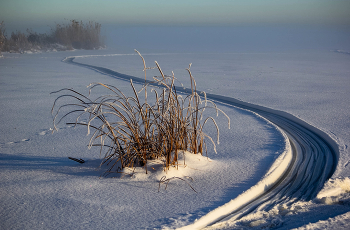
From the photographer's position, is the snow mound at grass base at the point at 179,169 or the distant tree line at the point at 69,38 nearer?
the snow mound at grass base at the point at 179,169

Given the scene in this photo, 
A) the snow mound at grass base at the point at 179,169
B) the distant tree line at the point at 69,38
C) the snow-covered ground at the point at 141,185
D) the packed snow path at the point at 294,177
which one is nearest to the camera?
the snow-covered ground at the point at 141,185

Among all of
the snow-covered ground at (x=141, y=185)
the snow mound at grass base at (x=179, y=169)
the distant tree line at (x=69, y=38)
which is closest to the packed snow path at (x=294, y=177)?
the snow-covered ground at (x=141, y=185)

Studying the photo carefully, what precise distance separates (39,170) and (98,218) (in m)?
0.76

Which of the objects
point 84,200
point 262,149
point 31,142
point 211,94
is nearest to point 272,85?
point 211,94

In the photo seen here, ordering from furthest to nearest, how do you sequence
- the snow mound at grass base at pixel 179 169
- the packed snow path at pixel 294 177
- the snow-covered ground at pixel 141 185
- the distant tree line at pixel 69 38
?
the distant tree line at pixel 69 38, the snow mound at grass base at pixel 179 169, the packed snow path at pixel 294 177, the snow-covered ground at pixel 141 185

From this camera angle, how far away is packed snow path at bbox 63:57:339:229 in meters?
1.58

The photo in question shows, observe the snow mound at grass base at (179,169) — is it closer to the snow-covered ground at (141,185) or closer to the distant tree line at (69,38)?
the snow-covered ground at (141,185)

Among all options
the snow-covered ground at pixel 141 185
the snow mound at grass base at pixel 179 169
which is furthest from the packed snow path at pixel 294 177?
the snow mound at grass base at pixel 179 169

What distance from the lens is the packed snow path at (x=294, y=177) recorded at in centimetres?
158

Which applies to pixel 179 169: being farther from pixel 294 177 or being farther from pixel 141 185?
pixel 294 177

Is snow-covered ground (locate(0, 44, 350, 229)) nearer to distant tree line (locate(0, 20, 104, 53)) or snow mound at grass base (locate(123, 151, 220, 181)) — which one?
snow mound at grass base (locate(123, 151, 220, 181))

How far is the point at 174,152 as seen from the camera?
1.98m

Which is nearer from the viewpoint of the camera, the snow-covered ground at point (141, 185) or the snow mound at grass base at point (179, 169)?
the snow-covered ground at point (141, 185)

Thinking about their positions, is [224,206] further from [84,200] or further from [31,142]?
[31,142]
